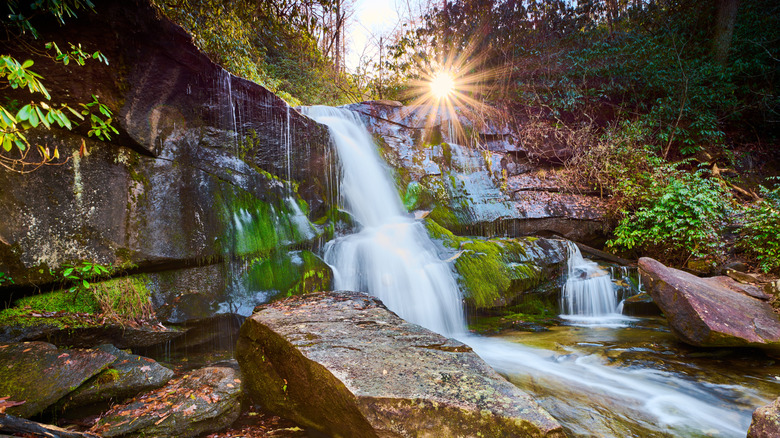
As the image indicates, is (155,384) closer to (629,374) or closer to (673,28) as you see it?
(629,374)

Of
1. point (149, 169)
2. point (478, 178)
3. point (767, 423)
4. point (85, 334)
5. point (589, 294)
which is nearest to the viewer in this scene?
point (767, 423)

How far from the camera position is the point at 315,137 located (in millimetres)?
6883

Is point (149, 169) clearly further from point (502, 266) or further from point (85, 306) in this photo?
point (502, 266)

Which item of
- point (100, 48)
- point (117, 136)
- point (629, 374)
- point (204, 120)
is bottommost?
point (629, 374)

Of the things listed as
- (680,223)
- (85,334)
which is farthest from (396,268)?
(680,223)

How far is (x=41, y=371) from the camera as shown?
284cm

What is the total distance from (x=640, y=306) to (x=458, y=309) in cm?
380

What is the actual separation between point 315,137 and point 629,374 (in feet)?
21.4

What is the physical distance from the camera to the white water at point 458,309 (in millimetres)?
3228

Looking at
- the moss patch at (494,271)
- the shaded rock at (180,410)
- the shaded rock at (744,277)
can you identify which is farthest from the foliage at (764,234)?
the shaded rock at (180,410)

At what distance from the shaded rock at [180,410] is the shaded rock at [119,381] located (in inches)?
4.8

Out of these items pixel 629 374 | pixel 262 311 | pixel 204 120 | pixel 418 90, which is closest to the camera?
pixel 262 311

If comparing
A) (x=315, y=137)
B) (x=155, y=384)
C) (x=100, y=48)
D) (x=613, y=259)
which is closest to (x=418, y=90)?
(x=315, y=137)

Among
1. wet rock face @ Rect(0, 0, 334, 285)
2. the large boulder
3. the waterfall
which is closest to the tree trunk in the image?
the large boulder
